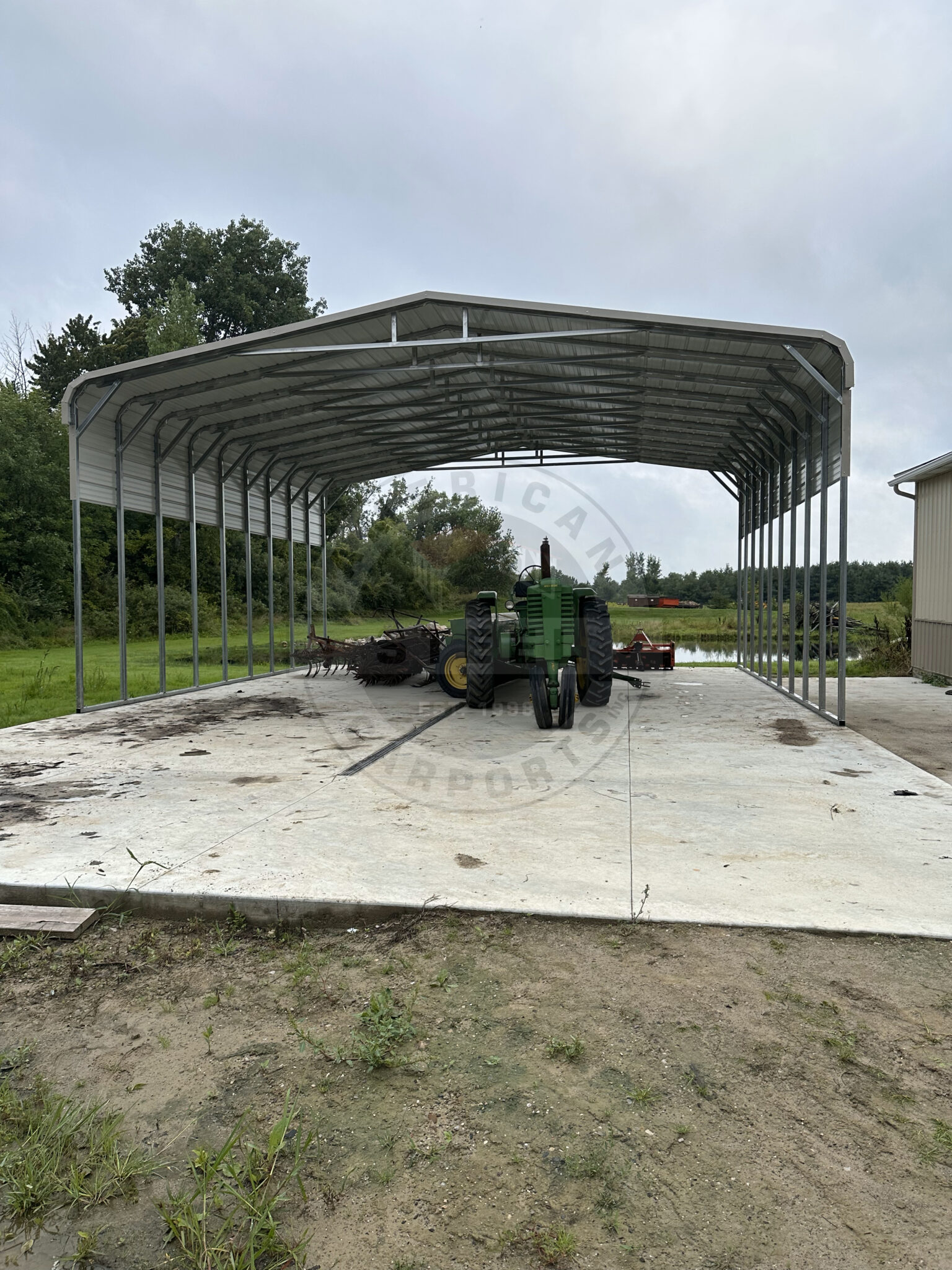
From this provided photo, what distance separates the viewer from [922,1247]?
5.92 ft

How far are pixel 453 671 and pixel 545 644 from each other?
260 cm

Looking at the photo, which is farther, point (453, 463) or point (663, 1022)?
point (453, 463)

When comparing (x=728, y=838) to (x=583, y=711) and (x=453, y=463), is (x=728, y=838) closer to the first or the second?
(x=583, y=711)

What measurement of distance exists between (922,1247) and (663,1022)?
0.97m

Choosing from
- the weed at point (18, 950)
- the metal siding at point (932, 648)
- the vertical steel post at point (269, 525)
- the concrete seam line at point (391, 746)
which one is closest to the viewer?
the weed at point (18, 950)

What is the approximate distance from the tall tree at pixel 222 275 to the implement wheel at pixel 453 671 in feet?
106

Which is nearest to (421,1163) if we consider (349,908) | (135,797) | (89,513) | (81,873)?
(349,908)

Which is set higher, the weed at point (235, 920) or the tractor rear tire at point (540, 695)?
the tractor rear tire at point (540, 695)

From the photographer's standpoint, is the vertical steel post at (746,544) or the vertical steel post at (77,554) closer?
the vertical steel post at (77,554)

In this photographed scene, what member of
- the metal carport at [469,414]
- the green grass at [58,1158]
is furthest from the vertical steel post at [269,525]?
the green grass at [58,1158]

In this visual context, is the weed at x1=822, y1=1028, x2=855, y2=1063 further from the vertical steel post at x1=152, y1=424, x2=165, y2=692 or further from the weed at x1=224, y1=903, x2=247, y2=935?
the vertical steel post at x1=152, y1=424, x2=165, y2=692

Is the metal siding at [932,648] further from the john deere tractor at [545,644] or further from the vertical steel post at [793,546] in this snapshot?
the john deere tractor at [545,644]

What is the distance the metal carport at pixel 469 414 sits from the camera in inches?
331

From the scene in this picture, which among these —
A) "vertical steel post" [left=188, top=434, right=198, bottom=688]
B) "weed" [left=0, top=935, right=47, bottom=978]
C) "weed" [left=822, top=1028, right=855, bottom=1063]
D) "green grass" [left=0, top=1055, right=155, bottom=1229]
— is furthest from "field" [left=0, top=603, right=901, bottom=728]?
"weed" [left=822, top=1028, right=855, bottom=1063]
